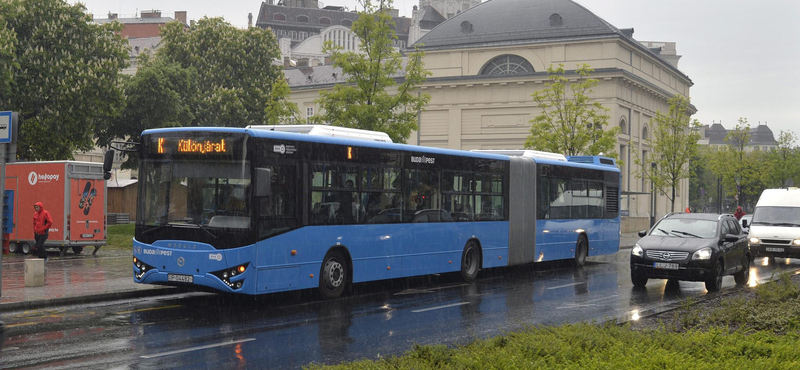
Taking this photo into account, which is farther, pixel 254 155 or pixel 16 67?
pixel 16 67

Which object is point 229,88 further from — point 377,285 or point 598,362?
point 598,362

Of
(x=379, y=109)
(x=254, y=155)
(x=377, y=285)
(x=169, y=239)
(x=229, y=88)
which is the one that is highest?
(x=229, y=88)

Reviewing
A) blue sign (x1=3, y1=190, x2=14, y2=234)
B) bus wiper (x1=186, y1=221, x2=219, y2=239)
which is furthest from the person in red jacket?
bus wiper (x1=186, y1=221, x2=219, y2=239)

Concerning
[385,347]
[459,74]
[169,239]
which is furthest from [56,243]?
[459,74]

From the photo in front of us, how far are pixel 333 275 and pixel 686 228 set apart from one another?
336 inches

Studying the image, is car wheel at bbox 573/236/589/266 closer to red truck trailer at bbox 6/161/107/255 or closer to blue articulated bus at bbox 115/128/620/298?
blue articulated bus at bbox 115/128/620/298

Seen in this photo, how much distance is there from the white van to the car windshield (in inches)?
377

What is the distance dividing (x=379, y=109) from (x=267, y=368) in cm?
2338

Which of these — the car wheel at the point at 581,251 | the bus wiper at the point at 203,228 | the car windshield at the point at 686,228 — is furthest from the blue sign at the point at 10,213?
the car windshield at the point at 686,228

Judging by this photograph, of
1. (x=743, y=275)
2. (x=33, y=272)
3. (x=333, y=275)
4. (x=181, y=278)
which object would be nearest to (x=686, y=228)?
(x=743, y=275)

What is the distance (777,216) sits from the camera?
2983 cm

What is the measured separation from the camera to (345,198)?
16172 mm

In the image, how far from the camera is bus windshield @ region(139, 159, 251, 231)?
14.1 meters

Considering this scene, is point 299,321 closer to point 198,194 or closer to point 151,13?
point 198,194
